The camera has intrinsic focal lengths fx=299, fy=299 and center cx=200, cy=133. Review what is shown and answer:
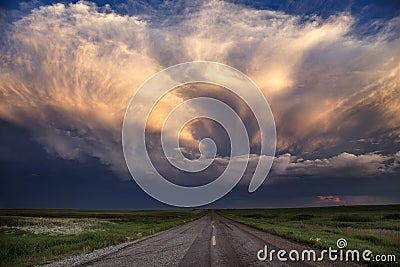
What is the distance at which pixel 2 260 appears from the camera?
12.9m

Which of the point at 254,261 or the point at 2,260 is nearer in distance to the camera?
the point at 254,261

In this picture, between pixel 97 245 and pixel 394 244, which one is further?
pixel 97 245

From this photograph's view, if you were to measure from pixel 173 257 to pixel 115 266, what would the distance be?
7.20 ft

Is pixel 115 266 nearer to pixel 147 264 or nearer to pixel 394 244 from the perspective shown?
pixel 147 264

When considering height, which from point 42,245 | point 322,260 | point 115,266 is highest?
point 322,260

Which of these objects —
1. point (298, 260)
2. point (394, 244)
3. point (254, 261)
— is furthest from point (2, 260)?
point (394, 244)

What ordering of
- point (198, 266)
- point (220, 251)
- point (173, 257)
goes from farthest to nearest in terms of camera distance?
point (220, 251)
point (173, 257)
point (198, 266)

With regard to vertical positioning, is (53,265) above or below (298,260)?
below

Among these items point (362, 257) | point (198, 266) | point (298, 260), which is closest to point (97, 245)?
point (198, 266)

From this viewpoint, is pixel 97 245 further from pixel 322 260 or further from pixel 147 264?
pixel 322 260

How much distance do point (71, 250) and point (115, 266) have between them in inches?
281

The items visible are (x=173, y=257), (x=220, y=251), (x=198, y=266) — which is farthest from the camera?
(x=220, y=251)

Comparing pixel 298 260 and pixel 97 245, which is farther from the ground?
pixel 298 260

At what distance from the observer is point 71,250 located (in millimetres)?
15266
